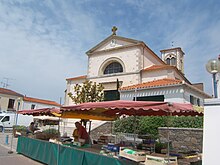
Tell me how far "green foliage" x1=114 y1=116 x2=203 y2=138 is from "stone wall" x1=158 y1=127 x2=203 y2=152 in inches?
36.3

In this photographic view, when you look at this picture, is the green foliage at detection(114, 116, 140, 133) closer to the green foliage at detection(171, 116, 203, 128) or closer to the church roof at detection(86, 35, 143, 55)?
the green foliage at detection(171, 116, 203, 128)

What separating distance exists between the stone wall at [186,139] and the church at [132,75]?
3.68 metres

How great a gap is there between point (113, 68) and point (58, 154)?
689 inches

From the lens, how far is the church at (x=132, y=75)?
16.9 m

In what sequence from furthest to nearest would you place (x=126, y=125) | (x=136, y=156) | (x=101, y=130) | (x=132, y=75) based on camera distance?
(x=132, y=75) < (x=101, y=130) < (x=126, y=125) < (x=136, y=156)

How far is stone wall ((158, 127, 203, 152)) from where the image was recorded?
458 inches

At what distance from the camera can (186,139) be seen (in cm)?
1220

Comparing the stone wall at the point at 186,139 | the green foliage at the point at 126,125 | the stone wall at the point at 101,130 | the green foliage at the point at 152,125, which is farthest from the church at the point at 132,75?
the stone wall at the point at 186,139

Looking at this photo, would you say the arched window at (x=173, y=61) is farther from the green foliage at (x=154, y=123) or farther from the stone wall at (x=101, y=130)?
the green foliage at (x=154, y=123)

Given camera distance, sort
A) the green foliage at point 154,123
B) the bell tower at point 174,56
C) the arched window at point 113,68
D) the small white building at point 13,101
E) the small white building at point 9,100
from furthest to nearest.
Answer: the bell tower at point 174,56
the small white building at point 13,101
the small white building at point 9,100
the arched window at point 113,68
the green foliage at point 154,123

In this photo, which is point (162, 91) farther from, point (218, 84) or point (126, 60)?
point (218, 84)

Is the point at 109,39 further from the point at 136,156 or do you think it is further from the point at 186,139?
the point at 136,156

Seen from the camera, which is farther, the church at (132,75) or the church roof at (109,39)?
the church roof at (109,39)

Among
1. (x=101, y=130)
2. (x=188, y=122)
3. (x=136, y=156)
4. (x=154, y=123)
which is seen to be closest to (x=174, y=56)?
(x=101, y=130)
